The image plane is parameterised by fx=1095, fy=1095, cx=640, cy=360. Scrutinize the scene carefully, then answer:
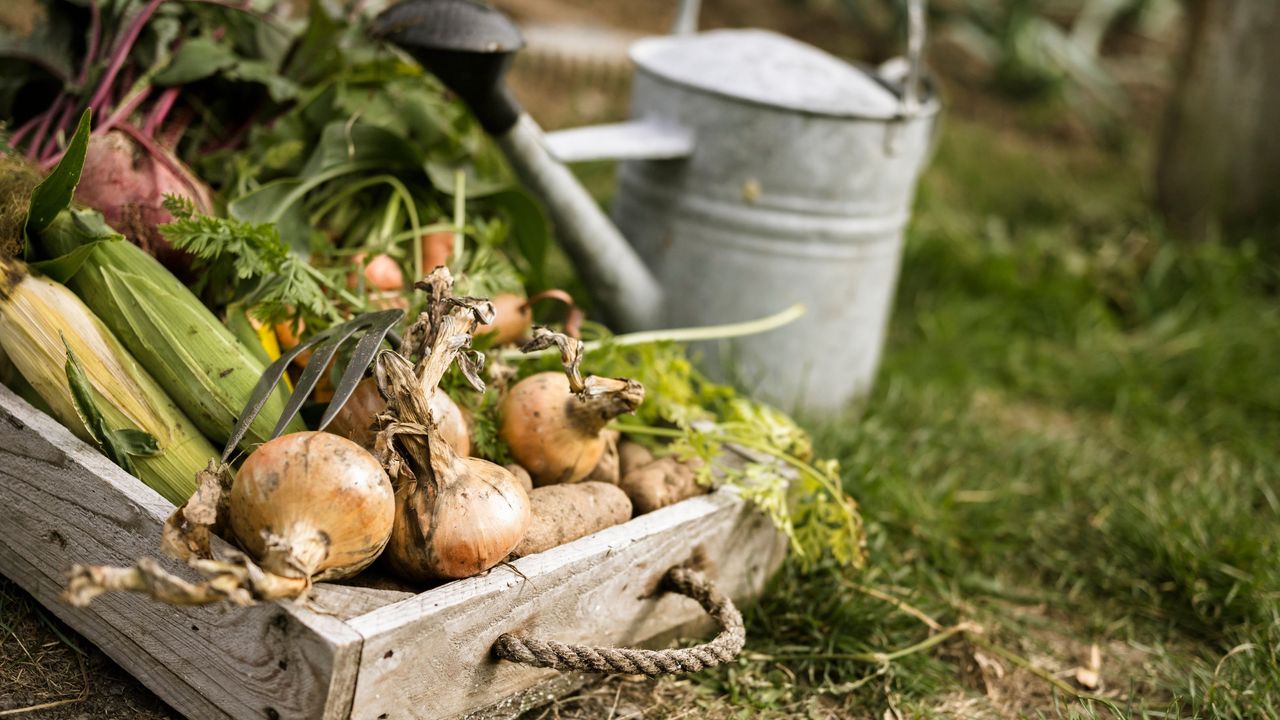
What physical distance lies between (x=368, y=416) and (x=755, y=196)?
1.22 meters

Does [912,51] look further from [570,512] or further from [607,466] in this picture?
[570,512]

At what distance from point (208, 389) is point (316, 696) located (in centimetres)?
50

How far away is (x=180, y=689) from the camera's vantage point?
138 cm

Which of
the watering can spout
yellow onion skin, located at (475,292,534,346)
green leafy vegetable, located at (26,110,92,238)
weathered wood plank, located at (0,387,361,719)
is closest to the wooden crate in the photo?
weathered wood plank, located at (0,387,361,719)

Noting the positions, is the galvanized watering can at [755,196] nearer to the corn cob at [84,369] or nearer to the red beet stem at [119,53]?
the red beet stem at [119,53]

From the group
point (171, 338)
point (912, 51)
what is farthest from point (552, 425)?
point (912, 51)

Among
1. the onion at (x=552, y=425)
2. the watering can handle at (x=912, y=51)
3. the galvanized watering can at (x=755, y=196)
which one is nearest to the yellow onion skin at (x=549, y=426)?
the onion at (x=552, y=425)

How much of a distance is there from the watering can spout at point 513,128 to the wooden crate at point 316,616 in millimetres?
839

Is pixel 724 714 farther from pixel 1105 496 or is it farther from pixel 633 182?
pixel 633 182

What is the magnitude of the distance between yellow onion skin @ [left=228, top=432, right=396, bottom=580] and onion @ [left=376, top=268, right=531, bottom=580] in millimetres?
58

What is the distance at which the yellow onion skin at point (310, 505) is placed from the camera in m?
1.22

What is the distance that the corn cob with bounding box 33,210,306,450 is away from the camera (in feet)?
4.97

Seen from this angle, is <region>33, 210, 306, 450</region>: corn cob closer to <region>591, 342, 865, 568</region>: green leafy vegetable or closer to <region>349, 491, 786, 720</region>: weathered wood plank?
<region>349, 491, 786, 720</region>: weathered wood plank

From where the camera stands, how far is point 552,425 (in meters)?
1.62
